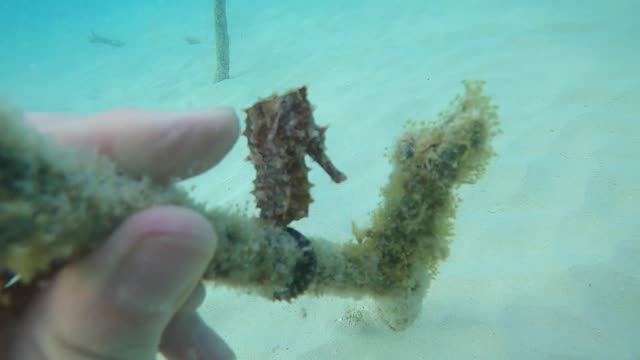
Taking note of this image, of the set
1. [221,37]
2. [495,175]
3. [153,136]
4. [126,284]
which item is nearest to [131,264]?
[126,284]

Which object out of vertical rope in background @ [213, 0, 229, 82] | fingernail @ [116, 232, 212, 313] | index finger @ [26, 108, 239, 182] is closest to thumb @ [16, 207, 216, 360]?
fingernail @ [116, 232, 212, 313]

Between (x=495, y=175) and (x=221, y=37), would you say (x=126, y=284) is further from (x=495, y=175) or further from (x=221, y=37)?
(x=221, y=37)

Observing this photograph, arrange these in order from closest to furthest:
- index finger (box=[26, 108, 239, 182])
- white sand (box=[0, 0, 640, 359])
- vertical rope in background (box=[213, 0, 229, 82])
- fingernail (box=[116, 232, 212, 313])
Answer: fingernail (box=[116, 232, 212, 313]) < index finger (box=[26, 108, 239, 182]) < white sand (box=[0, 0, 640, 359]) < vertical rope in background (box=[213, 0, 229, 82])

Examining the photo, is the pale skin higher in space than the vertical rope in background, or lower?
higher

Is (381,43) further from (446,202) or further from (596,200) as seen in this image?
(446,202)

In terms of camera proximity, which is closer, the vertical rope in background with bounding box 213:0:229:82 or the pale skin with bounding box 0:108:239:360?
the pale skin with bounding box 0:108:239:360

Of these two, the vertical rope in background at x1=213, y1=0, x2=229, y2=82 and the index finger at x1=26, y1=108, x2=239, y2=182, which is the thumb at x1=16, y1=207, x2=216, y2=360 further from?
the vertical rope in background at x1=213, y1=0, x2=229, y2=82

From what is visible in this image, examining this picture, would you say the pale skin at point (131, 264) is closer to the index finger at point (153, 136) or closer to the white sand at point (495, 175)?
the index finger at point (153, 136)

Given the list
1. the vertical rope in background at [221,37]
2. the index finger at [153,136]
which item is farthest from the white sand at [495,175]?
the vertical rope in background at [221,37]
